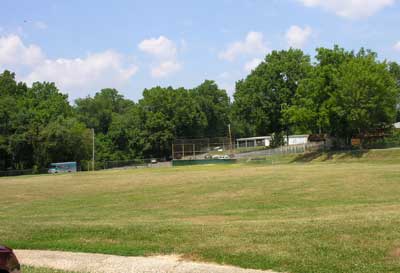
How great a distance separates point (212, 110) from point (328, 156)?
7266 cm

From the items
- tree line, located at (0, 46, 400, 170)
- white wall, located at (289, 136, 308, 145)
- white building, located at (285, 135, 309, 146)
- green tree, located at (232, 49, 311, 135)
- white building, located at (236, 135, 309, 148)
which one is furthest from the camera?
white building, located at (236, 135, 309, 148)

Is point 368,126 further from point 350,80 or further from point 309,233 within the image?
point 309,233

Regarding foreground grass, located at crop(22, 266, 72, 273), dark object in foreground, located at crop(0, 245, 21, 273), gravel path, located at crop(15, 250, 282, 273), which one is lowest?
gravel path, located at crop(15, 250, 282, 273)

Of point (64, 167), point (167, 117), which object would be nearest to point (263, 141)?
point (167, 117)

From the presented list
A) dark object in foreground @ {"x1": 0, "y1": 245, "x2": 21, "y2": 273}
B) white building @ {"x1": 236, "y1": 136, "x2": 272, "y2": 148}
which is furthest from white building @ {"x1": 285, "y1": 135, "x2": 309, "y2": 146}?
dark object in foreground @ {"x1": 0, "y1": 245, "x2": 21, "y2": 273}

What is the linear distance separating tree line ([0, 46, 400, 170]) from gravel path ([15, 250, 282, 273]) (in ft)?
202

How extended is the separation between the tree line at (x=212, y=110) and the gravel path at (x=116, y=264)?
202 feet

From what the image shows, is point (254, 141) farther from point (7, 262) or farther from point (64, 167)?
point (7, 262)

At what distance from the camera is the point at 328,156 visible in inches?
2744

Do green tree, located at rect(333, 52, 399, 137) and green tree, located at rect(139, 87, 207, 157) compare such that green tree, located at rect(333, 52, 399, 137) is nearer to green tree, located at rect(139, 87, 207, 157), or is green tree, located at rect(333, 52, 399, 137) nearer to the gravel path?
green tree, located at rect(139, 87, 207, 157)

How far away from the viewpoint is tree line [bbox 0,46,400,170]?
69562 millimetres

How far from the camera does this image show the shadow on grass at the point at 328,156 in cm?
6556

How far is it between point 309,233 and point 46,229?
260 inches

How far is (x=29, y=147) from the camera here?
8819 cm
